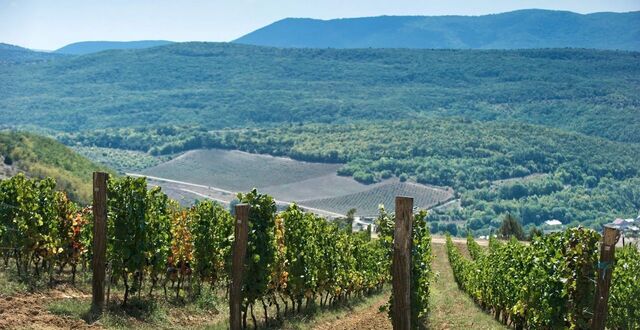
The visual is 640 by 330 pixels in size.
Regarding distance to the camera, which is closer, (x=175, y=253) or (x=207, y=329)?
(x=207, y=329)

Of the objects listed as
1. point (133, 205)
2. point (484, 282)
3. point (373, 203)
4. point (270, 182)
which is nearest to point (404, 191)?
point (373, 203)

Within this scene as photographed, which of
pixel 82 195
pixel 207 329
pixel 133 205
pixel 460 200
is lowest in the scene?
pixel 460 200

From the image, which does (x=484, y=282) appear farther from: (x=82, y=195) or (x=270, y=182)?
(x=270, y=182)

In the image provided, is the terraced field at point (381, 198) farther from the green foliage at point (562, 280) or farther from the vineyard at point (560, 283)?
the green foliage at point (562, 280)

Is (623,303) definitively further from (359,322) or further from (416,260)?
(416,260)

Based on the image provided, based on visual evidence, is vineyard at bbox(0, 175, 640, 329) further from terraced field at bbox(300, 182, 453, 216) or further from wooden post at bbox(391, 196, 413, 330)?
terraced field at bbox(300, 182, 453, 216)

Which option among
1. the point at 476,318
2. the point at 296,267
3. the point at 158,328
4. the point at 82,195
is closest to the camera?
the point at 158,328

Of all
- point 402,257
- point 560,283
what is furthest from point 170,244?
point 402,257
